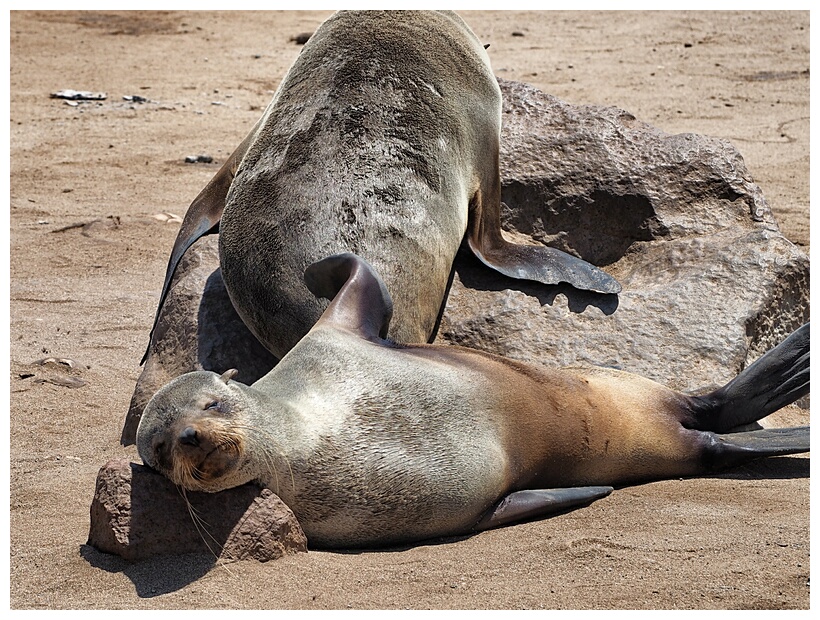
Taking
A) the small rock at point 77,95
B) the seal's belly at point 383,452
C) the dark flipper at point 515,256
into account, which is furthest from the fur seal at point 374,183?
the small rock at point 77,95

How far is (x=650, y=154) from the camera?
5.80m

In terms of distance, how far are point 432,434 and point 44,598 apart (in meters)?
1.27

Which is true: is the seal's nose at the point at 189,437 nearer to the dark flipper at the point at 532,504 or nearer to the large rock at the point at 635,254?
the dark flipper at the point at 532,504

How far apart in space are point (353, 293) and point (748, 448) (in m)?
1.56

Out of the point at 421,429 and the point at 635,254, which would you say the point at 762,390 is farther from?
the point at 421,429

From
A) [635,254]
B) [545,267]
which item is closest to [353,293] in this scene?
[545,267]

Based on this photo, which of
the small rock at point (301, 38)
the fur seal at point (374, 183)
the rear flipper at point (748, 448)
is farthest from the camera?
the small rock at point (301, 38)

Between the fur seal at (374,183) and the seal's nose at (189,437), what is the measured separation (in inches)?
51.2

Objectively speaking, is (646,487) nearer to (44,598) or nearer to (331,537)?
(331,537)

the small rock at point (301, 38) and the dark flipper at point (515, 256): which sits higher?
the small rock at point (301, 38)

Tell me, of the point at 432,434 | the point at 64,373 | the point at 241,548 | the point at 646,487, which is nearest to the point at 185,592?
the point at 241,548

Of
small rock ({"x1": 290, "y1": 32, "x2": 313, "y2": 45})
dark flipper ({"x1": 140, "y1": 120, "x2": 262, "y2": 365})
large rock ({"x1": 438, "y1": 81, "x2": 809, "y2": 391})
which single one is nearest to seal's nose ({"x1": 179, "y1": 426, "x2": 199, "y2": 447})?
large rock ({"x1": 438, "y1": 81, "x2": 809, "y2": 391})

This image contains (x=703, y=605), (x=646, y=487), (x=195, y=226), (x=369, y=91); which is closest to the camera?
(x=703, y=605)

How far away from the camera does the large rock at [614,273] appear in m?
4.99
